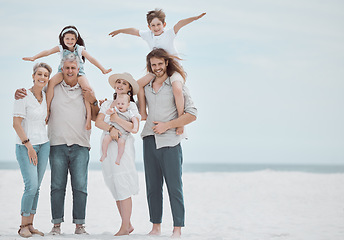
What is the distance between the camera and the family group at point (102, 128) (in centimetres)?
457

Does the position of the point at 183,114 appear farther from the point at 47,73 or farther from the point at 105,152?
the point at 47,73

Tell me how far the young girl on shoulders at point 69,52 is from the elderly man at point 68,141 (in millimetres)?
67

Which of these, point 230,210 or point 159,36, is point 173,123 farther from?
point 230,210

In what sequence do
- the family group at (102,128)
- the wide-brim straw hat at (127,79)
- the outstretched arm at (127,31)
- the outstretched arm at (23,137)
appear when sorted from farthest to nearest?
the outstretched arm at (127,31) < the wide-brim straw hat at (127,79) < the family group at (102,128) < the outstretched arm at (23,137)

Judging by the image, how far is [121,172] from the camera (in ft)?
15.3

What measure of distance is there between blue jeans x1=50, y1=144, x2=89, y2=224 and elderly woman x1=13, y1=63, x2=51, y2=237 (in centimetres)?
17

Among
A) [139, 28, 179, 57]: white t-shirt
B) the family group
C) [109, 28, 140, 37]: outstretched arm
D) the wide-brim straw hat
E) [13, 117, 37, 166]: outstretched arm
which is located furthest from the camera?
[109, 28, 140, 37]: outstretched arm

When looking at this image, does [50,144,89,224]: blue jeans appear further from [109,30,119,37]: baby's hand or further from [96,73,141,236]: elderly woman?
[109,30,119,37]: baby's hand

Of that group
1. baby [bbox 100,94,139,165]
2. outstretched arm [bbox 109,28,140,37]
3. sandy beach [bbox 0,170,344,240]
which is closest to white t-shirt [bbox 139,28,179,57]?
outstretched arm [bbox 109,28,140,37]

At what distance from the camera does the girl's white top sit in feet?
14.7

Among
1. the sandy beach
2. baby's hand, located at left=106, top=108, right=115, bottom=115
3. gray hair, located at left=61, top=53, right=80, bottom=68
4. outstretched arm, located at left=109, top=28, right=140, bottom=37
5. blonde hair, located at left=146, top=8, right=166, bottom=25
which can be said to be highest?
blonde hair, located at left=146, top=8, right=166, bottom=25

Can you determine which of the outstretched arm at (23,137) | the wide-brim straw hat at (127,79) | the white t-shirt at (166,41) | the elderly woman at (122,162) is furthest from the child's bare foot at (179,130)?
the outstretched arm at (23,137)

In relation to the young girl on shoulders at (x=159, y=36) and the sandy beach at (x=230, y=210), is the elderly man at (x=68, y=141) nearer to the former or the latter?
the sandy beach at (x=230, y=210)

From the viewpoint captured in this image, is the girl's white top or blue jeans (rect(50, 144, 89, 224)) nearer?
the girl's white top
